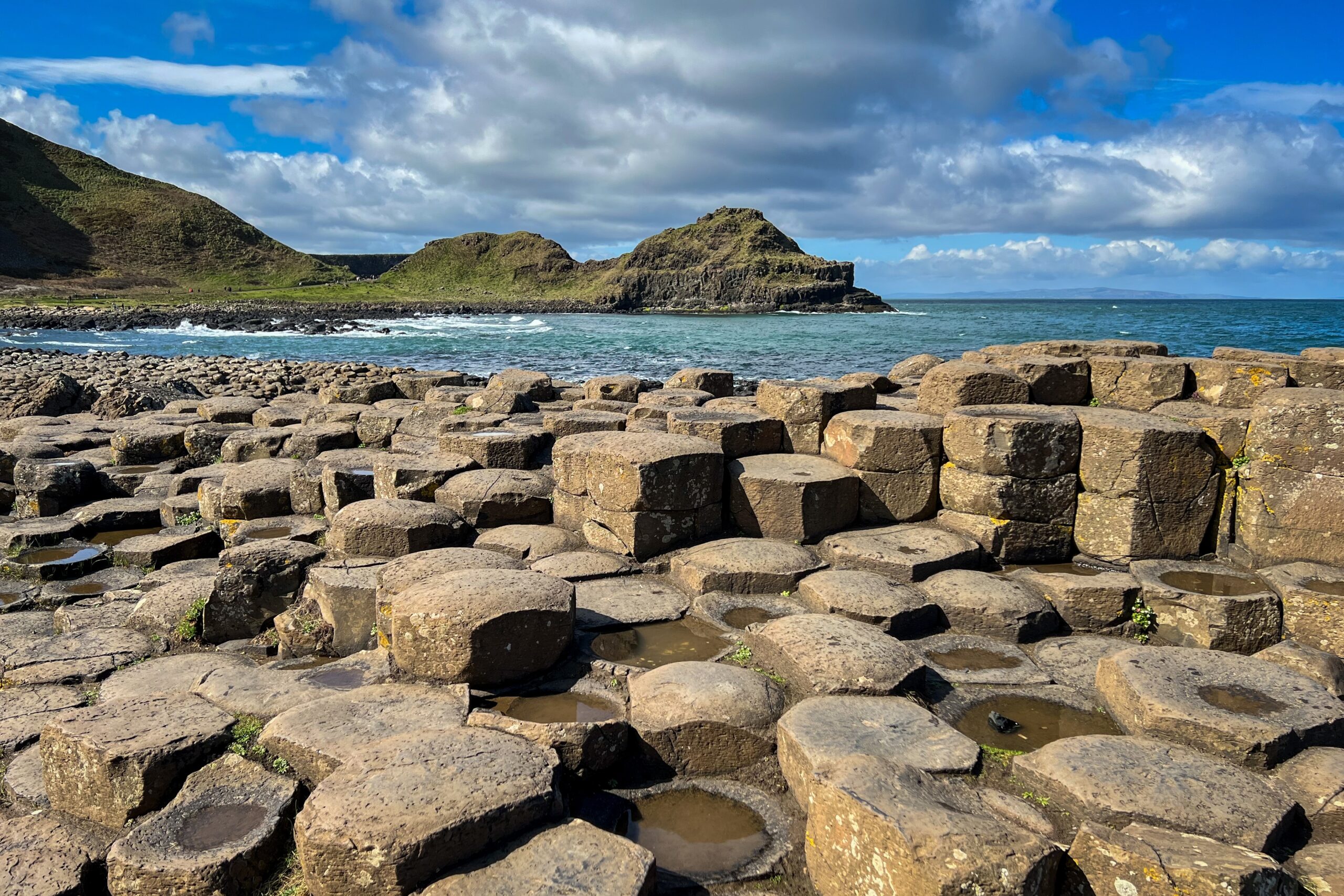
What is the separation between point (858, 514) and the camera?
7.18m

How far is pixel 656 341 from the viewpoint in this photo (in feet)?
171

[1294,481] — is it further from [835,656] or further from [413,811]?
[413,811]

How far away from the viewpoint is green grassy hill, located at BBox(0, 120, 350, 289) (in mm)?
92750

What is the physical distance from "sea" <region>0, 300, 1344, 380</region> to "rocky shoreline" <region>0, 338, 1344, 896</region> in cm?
2128

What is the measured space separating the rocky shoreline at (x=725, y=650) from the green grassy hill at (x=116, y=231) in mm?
101790

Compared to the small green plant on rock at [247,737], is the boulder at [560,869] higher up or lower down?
higher up

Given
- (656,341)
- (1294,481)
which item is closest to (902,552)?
(1294,481)

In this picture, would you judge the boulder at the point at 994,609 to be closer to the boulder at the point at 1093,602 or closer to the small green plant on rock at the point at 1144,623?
the boulder at the point at 1093,602

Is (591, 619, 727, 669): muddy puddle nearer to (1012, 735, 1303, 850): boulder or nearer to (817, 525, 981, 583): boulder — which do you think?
(817, 525, 981, 583): boulder

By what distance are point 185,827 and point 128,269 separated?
116m

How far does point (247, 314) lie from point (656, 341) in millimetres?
38655

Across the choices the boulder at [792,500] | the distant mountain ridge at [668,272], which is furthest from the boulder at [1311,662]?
the distant mountain ridge at [668,272]

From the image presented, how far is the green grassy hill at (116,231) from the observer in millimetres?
92750

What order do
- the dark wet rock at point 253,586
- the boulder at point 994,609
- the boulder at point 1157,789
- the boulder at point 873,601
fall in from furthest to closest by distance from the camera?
1. the dark wet rock at point 253,586
2. the boulder at point 994,609
3. the boulder at point 873,601
4. the boulder at point 1157,789
